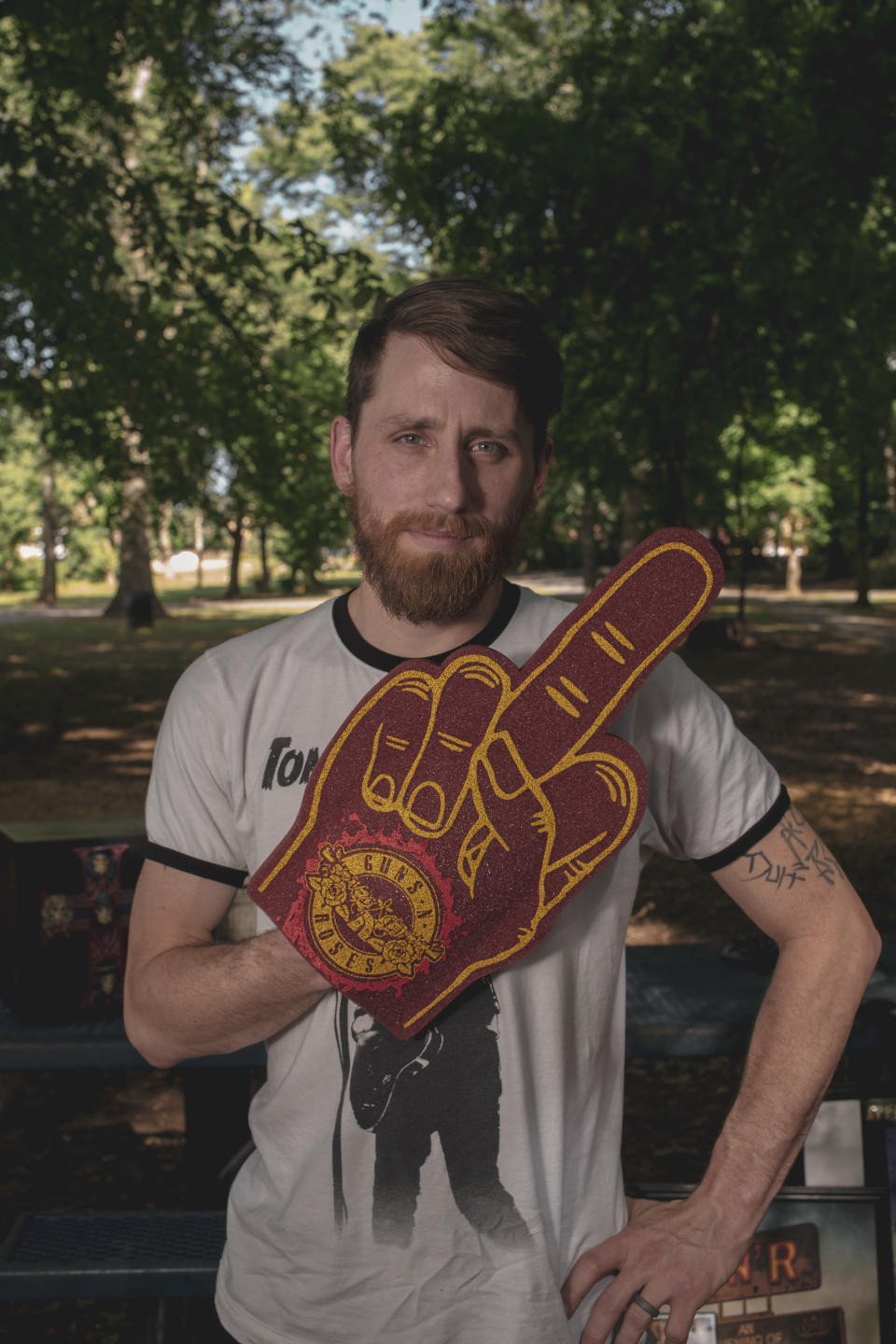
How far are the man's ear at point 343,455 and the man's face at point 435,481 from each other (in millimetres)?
62

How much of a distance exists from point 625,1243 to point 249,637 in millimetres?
904

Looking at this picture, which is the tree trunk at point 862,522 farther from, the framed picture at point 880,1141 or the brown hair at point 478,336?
the brown hair at point 478,336

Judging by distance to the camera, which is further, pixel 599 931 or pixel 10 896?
pixel 10 896

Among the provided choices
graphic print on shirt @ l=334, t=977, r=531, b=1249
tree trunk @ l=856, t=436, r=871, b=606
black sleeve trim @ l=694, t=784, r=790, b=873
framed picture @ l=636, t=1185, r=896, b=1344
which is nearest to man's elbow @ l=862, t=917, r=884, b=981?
black sleeve trim @ l=694, t=784, r=790, b=873

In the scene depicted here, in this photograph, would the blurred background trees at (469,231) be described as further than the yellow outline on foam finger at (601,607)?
Yes

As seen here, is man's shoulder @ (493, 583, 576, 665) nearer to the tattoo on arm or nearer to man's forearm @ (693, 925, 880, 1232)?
the tattoo on arm

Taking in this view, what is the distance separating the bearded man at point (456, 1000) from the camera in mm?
A: 1365

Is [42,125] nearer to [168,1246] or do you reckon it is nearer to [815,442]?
[168,1246]

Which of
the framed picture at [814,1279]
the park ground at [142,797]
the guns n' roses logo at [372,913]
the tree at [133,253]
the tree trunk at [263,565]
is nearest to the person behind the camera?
the guns n' roses logo at [372,913]

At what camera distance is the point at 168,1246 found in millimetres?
2570

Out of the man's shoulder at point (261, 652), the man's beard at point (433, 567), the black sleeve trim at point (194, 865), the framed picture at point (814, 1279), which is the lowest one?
the framed picture at point (814, 1279)

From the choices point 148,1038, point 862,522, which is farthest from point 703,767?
point 862,522

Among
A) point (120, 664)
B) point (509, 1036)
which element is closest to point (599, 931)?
point (509, 1036)

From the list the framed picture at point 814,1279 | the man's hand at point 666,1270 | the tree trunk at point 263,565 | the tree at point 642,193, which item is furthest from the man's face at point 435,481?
the tree trunk at point 263,565
